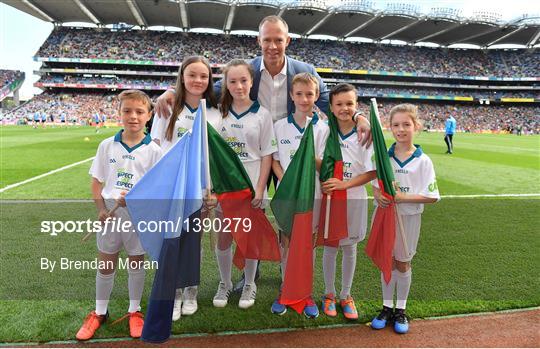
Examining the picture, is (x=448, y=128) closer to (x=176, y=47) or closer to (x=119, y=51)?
(x=176, y=47)

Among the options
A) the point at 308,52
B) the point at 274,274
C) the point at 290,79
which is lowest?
the point at 274,274

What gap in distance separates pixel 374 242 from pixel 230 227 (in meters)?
1.32

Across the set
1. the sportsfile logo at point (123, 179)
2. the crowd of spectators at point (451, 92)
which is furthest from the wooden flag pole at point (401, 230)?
the crowd of spectators at point (451, 92)

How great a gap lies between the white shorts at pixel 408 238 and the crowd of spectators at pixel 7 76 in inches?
2266

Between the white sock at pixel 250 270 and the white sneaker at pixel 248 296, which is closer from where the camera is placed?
the white sneaker at pixel 248 296

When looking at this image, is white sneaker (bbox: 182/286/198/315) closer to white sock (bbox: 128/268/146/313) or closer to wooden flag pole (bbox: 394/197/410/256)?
white sock (bbox: 128/268/146/313)

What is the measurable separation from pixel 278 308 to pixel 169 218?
1336mm

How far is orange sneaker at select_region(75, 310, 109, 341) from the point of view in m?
2.98

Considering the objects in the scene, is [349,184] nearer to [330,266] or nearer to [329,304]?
[330,266]

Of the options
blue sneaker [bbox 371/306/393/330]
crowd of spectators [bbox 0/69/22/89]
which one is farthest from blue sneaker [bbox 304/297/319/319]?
crowd of spectators [bbox 0/69/22/89]

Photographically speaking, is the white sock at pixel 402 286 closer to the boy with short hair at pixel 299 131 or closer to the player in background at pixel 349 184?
the player in background at pixel 349 184

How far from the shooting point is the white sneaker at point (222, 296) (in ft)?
11.5

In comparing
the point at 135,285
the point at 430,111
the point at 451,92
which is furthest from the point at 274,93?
the point at 451,92

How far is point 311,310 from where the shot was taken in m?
3.35
